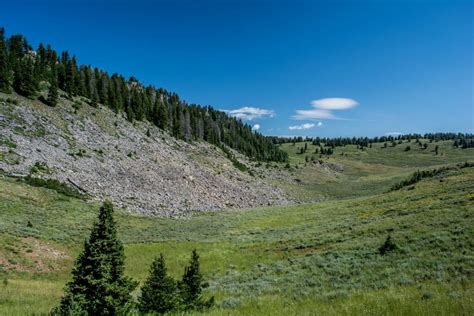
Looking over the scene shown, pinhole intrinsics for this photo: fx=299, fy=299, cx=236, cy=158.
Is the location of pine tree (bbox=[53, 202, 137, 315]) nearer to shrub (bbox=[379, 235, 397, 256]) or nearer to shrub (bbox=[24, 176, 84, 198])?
shrub (bbox=[379, 235, 397, 256])

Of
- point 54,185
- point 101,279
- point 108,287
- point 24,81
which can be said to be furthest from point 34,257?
point 24,81

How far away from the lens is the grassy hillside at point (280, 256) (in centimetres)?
917

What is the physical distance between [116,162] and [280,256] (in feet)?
136

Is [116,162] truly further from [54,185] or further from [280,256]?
[280,256]

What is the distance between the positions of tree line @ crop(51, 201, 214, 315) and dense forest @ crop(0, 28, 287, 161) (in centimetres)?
6257

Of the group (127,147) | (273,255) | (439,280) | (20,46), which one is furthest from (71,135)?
(439,280)

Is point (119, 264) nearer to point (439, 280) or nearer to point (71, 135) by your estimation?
point (439, 280)

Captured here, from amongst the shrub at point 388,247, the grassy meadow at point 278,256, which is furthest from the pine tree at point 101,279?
the shrub at point 388,247

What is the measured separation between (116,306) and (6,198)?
101 feet

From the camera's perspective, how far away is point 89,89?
280 feet

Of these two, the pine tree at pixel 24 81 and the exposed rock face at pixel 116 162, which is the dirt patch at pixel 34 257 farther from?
the pine tree at pixel 24 81

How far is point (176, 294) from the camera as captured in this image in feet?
30.3

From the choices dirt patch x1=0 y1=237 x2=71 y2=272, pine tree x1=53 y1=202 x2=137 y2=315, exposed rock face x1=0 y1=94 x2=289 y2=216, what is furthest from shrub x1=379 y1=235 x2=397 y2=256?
exposed rock face x1=0 y1=94 x2=289 y2=216

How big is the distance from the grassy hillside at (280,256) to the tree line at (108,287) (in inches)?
53.3
